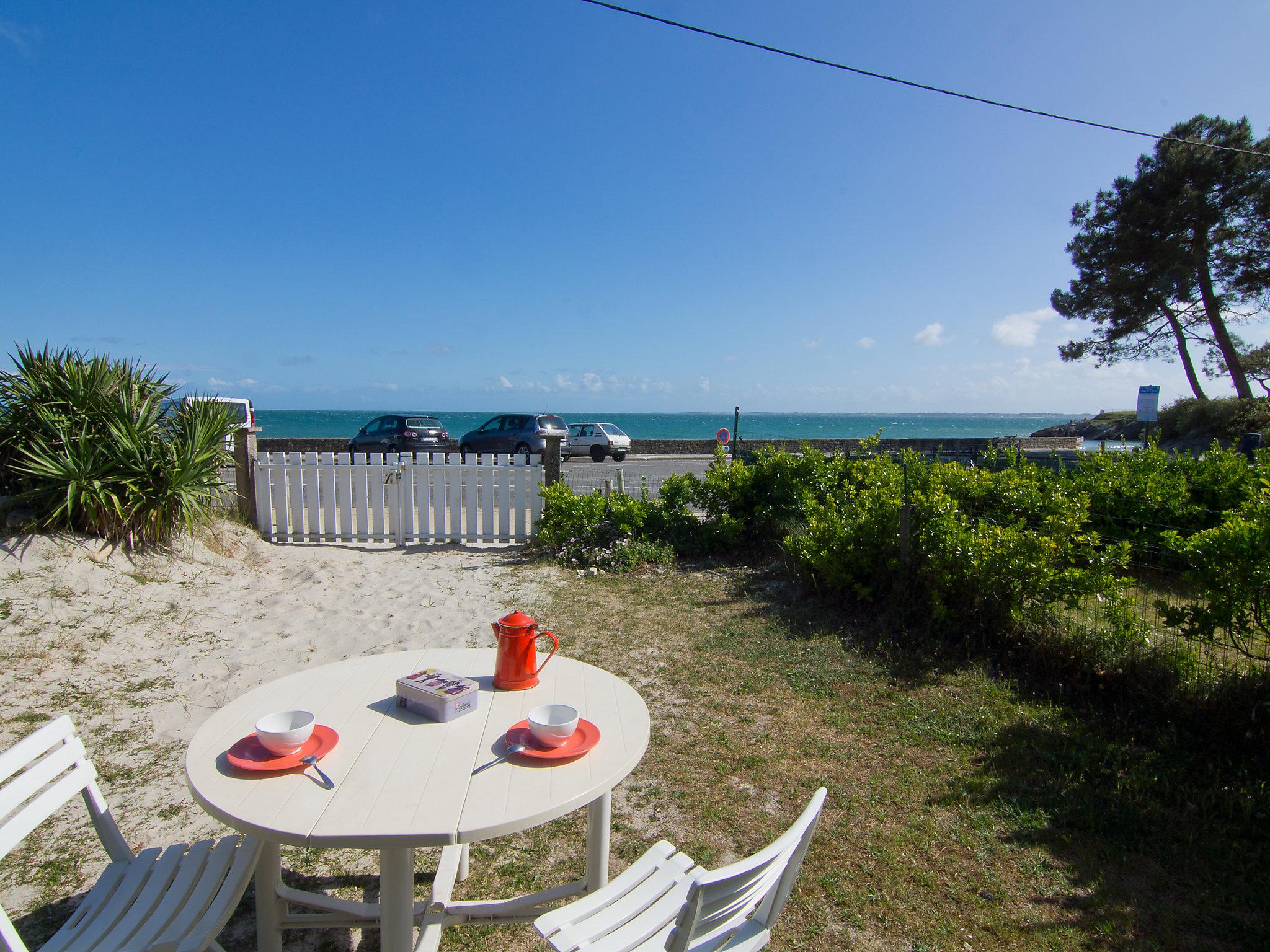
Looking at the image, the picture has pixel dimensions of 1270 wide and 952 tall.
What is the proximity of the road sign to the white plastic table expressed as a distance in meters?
12.0

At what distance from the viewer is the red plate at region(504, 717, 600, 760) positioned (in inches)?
73.7

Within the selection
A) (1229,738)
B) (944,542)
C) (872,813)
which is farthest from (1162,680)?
(872,813)

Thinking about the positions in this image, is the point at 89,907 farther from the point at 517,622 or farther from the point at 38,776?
the point at 517,622

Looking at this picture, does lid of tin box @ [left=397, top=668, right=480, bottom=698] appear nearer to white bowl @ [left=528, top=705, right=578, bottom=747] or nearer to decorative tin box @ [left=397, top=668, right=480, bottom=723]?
decorative tin box @ [left=397, top=668, right=480, bottom=723]

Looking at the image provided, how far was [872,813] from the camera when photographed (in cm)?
293

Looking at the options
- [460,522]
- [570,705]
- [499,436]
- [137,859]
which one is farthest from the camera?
[499,436]

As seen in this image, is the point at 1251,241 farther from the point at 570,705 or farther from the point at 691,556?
the point at 570,705

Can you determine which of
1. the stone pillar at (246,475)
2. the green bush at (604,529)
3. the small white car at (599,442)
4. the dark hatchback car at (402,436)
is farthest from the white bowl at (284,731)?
the small white car at (599,442)

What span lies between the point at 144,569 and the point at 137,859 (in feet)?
15.9

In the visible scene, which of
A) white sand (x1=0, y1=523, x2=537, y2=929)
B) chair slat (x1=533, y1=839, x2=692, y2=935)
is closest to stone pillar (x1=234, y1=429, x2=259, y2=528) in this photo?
white sand (x1=0, y1=523, x2=537, y2=929)

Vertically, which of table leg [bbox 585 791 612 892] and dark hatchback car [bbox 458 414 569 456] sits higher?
dark hatchback car [bbox 458 414 569 456]

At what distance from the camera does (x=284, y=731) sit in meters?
1.85

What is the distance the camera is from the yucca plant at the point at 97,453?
230 inches

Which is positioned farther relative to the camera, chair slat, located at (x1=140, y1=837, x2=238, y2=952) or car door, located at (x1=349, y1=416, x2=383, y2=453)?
car door, located at (x1=349, y1=416, x2=383, y2=453)
